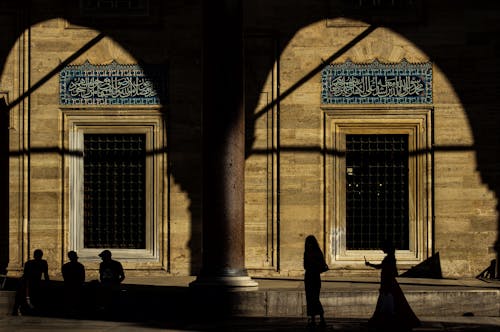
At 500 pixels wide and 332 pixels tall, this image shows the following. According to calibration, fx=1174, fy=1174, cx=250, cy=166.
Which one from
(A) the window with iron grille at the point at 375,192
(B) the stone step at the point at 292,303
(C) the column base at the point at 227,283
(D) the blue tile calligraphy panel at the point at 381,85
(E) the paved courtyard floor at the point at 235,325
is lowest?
(E) the paved courtyard floor at the point at 235,325

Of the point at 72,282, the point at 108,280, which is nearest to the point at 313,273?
A: the point at 108,280

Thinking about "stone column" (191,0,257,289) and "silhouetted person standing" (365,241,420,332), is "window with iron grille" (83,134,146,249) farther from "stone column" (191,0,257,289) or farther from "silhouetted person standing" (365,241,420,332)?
"silhouetted person standing" (365,241,420,332)

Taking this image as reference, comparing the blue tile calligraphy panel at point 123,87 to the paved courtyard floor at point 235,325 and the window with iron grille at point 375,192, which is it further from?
the paved courtyard floor at point 235,325

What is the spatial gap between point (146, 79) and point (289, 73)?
9.53 ft

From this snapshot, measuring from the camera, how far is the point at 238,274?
18672mm

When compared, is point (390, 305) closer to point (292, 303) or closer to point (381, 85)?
point (292, 303)

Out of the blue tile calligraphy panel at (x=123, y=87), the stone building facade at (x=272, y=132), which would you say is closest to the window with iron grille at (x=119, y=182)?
the stone building facade at (x=272, y=132)

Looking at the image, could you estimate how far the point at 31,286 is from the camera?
725 inches

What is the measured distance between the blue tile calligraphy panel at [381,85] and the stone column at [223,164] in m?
5.13

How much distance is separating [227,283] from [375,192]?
628 centimetres

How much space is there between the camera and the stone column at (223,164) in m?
18.7

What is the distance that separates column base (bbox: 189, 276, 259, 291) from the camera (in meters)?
18.4

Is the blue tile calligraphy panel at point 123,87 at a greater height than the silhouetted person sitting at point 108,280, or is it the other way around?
the blue tile calligraphy panel at point 123,87

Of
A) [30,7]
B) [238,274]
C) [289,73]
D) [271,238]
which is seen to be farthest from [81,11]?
[238,274]
